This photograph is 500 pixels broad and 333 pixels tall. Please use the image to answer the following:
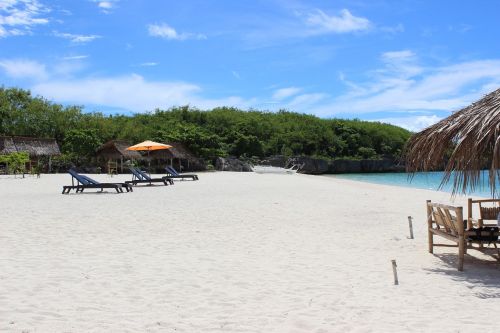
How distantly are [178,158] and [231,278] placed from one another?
1465 inches

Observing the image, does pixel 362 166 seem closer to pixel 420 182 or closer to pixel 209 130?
pixel 209 130

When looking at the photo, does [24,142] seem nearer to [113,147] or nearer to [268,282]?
[113,147]

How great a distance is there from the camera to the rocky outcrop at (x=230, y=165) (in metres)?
45.8

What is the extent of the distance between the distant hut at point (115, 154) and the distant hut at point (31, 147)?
3915 mm

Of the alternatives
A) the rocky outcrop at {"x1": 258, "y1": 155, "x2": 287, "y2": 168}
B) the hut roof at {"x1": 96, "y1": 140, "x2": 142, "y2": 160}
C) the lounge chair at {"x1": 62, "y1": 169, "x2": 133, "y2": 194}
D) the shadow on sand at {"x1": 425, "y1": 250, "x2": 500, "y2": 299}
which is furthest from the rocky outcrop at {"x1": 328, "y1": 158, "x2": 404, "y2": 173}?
the shadow on sand at {"x1": 425, "y1": 250, "x2": 500, "y2": 299}

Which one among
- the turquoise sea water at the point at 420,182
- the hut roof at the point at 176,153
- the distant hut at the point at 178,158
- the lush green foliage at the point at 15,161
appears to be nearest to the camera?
the turquoise sea water at the point at 420,182

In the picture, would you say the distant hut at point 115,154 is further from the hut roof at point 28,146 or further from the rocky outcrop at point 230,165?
the rocky outcrop at point 230,165

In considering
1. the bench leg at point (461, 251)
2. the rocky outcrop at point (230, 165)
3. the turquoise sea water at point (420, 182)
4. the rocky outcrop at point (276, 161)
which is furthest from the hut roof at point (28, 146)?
the bench leg at point (461, 251)

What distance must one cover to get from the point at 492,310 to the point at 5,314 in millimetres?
3780

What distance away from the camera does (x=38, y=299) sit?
13.0 ft

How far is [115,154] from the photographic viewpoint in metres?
38.9

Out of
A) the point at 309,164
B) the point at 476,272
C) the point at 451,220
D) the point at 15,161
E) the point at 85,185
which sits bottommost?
the point at 476,272

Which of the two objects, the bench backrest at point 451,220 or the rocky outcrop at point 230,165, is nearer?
the bench backrest at point 451,220

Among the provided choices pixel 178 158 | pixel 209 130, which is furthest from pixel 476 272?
pixel 209 130
